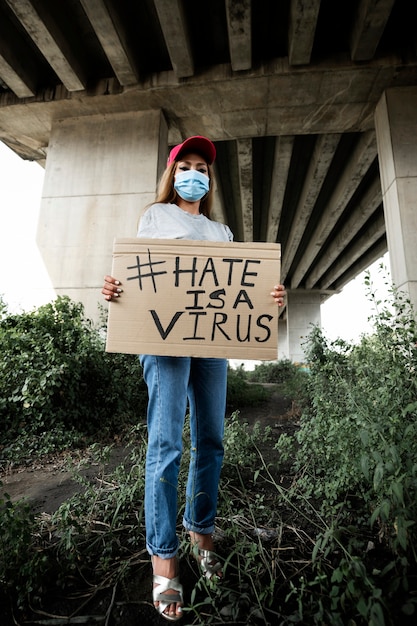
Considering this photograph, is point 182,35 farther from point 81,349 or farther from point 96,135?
point 81,349

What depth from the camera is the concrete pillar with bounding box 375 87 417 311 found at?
4.83 m

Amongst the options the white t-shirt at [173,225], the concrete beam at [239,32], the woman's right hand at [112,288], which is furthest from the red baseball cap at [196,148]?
the concrete beam at [239,32]

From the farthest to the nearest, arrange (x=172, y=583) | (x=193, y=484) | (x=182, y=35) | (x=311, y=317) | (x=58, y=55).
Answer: (x=311, y=317) < (x=58, y=55) < (x=182, y=35) < (x=193, y=484) < (x=172, y=583)

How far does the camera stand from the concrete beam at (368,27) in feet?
13.2

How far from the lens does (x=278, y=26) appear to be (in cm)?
476

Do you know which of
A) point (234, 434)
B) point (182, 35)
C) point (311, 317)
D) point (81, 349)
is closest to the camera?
point (234, 434)

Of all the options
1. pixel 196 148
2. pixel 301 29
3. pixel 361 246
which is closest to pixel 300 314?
pixel 361 246

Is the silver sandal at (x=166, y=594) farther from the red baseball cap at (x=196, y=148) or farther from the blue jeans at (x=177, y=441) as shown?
A: the red baseball cap at (x=196, y=148)

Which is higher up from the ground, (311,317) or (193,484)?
(311,317)

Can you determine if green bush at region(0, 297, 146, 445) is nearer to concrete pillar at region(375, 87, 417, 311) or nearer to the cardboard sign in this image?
the cardboard sign

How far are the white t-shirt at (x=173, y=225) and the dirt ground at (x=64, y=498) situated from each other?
144cm

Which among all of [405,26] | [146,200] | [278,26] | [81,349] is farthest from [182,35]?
[81,349]

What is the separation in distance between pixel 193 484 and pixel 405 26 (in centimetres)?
629

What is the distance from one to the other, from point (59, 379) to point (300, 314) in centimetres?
1734
